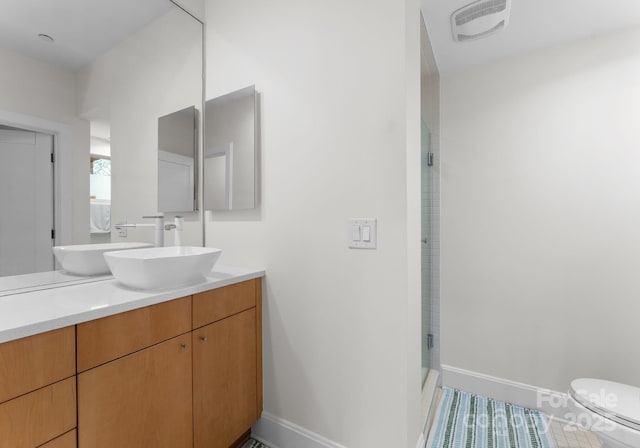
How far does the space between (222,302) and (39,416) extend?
648 mm

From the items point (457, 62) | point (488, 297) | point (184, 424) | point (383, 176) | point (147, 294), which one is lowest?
point (184, 424)

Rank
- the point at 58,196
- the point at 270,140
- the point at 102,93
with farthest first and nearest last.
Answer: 1. the point at 270,140
2. the point at 102,93
3. the point at 58,196

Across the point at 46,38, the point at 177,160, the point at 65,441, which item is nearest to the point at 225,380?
the point at 65,441

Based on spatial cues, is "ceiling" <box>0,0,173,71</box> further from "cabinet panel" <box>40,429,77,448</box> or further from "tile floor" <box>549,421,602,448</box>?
"tile floor" <box>549,421,602,448</box>

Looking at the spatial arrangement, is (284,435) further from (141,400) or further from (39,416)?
(39,416)

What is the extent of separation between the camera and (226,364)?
1.35 metres

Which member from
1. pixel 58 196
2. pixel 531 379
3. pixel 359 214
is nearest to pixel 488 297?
pixel 531 379

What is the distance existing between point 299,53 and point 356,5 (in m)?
0.33

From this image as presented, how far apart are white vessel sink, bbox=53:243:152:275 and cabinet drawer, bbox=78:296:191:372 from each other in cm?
53

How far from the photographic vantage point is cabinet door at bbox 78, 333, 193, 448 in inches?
35.0

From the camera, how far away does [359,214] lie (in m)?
1.30

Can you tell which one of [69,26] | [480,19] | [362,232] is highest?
[480,19]

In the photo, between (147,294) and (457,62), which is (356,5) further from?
(147,294)

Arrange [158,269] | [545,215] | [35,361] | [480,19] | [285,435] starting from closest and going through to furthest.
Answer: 1. [35,361]
2. [158,269]
3. [285,435]
4. [480,19]
5. [545,215]
